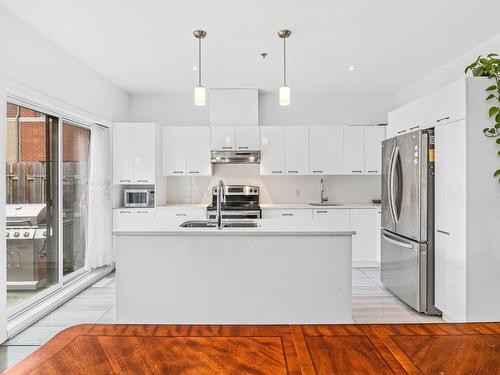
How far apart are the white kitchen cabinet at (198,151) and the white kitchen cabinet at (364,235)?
2.32 meters

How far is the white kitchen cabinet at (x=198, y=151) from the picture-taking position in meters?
5.38

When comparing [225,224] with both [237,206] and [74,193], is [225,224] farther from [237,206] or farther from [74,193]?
[74,193]

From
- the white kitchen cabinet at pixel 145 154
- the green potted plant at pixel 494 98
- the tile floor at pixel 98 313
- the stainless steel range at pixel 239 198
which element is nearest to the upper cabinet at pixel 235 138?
the stainless steel range at pixel 239 198

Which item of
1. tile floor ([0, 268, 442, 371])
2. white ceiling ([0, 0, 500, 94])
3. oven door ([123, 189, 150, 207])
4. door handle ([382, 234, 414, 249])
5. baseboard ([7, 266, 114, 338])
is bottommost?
tile floor ([0, 268, 442, 371])

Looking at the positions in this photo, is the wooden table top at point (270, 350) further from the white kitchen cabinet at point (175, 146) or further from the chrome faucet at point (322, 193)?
the chrome faucet at point (322, 193)

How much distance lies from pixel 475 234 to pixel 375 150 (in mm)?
2699

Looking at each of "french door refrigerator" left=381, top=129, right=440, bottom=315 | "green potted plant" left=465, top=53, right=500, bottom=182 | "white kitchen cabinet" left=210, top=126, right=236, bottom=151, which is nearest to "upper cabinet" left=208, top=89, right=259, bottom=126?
"white kitchen cabinet" left=210, top=126, right=236, bottom=151

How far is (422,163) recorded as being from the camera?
330 cm

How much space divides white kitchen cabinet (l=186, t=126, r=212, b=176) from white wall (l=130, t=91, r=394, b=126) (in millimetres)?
465

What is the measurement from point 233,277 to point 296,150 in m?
3.04

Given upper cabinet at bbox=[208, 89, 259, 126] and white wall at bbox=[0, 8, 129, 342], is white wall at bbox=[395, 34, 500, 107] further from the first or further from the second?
white wall at bbox=[0, 8, 129, 342]

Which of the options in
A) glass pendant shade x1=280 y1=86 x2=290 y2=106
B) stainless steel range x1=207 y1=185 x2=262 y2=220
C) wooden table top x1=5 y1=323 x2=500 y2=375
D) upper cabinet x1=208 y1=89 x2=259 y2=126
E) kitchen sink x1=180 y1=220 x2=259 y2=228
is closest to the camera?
wooden table top x1=5 y1=323 x2=500 y2=375

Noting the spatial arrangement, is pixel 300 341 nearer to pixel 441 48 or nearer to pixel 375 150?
pixel 441 48

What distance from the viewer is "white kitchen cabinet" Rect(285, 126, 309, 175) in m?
5.39
